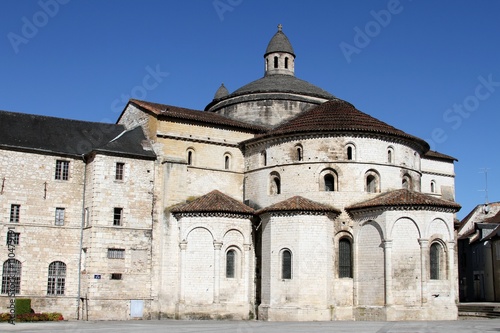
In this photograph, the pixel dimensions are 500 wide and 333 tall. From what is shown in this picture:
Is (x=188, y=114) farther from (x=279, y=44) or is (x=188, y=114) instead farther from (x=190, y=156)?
(x=279, y=44)

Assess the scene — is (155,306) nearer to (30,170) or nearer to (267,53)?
(30,170)

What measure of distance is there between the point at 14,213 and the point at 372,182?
71.8 feet

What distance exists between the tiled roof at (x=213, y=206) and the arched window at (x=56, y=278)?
7533 millimetres

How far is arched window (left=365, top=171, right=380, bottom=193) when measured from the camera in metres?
40.9

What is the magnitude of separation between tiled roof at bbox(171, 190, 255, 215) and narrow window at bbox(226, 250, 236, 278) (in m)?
2.59

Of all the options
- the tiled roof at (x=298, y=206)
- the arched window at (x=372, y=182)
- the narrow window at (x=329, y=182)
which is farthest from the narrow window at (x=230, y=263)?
the arched window at (x=372, y=182)

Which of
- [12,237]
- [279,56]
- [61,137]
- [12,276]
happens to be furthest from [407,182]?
[12,276]

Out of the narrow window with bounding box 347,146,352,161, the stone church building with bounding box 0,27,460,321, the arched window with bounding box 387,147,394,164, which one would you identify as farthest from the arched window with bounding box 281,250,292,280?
the arched window with bounding box 387,147,394,164

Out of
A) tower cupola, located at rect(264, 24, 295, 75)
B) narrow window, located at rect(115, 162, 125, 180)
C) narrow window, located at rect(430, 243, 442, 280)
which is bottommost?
narrow window, located at rect(430, 243, 442, 280)

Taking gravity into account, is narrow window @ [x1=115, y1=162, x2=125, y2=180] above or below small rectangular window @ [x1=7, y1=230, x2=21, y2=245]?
above

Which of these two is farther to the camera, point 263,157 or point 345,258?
point 263,157

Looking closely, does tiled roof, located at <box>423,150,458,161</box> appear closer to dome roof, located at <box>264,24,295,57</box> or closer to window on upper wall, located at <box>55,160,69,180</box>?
dome roof, located at <box>264,24,295,57</box>

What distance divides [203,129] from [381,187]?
1226 centimetres

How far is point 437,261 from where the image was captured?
38688 millimetres
